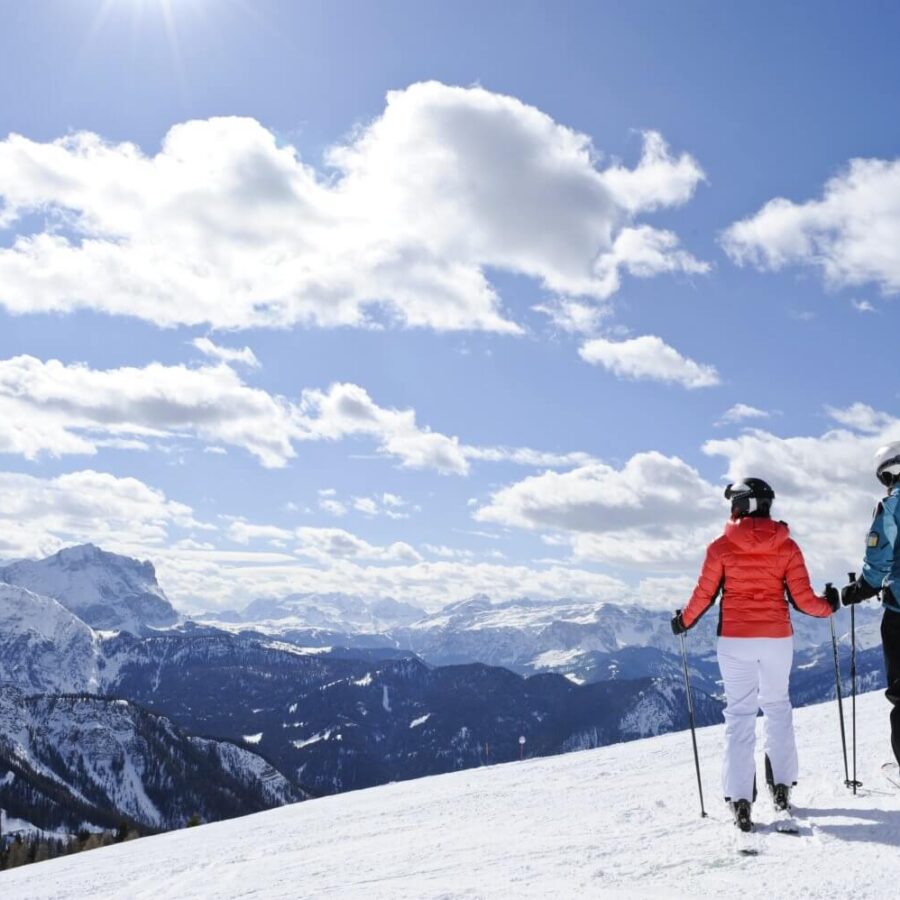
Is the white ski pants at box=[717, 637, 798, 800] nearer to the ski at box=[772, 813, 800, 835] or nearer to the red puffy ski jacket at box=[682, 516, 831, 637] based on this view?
the red puffy ski jacket at box=[682, 516, 831, 637]

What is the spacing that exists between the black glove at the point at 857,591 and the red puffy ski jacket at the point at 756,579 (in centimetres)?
30

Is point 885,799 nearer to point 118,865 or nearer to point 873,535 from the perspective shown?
point 873,535

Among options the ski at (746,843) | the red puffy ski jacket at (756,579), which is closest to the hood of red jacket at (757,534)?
the red puffy ski jacket at (756,579)

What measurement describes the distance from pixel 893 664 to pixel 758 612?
1.21 m

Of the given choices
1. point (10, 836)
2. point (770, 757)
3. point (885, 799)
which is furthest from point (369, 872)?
point (10, 836)

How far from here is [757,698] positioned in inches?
297

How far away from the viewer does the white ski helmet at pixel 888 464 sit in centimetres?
741

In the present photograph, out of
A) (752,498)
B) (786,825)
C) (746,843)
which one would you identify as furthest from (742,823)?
(752,498)

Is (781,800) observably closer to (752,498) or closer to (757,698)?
(757,698)

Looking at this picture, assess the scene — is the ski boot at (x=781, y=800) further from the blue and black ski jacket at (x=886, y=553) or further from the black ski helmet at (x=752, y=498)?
the black ski helmet at (x=752, y=498)

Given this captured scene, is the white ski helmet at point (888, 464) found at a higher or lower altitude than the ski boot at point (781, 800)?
higher

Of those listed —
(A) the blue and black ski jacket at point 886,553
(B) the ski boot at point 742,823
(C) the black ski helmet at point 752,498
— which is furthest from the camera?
(C) the black ski helmet at point 752,498

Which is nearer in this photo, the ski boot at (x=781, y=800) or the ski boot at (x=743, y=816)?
the ski boot at (x=743, y=816)

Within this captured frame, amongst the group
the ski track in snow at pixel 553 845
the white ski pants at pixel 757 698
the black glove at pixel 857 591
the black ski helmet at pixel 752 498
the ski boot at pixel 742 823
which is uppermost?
the black ski helmet at pixel 752 498
